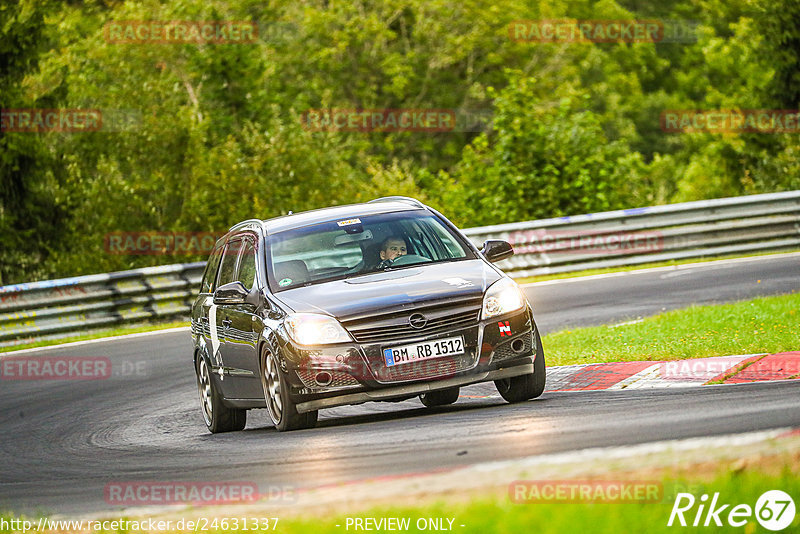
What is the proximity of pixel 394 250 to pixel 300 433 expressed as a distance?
186 cm

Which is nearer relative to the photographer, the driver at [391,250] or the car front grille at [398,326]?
the car front grille at [398,326]

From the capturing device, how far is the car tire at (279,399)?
362 inches

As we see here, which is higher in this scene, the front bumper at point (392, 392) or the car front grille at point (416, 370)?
the car front grille at point (416, 370)

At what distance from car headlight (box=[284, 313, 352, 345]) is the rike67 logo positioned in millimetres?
4276

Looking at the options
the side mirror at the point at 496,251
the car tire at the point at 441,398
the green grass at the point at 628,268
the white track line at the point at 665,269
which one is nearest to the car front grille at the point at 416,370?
the side mirror at the point at 496,251

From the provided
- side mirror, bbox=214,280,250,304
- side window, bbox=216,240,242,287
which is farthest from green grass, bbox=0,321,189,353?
side mirror, bbox=214,280,250,304

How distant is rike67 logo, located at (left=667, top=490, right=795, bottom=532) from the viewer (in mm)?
4738

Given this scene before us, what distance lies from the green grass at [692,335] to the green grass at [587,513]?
5.84 metres

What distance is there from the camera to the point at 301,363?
898 centimetres

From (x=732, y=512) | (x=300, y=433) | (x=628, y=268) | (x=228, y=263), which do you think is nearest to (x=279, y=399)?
(x=300, y=433)

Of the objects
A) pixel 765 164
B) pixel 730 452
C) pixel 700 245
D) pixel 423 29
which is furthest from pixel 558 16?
pixel 730 452

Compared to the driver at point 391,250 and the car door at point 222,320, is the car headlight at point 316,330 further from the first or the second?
the car door at point 222,320

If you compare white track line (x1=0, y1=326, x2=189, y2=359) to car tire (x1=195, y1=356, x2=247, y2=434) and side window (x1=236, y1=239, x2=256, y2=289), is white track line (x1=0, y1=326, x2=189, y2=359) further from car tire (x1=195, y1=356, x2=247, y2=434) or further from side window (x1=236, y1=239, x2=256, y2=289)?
side window (x1=236, y1=239, x2=256, y2=289)

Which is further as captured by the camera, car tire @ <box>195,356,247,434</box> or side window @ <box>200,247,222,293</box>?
side window @ <box>200,247,222,293</box>
